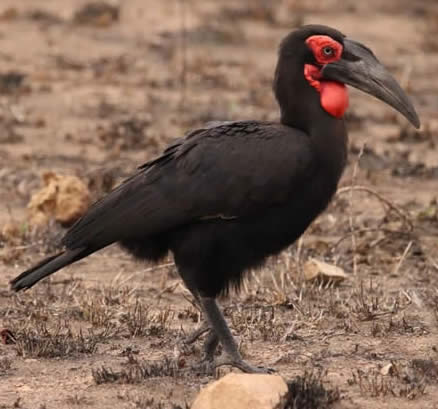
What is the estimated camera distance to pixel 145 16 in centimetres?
1692

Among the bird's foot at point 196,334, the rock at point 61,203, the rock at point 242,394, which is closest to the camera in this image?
the rock at point 242,394

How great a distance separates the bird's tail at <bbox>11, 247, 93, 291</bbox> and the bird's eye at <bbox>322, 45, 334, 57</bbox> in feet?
4.21

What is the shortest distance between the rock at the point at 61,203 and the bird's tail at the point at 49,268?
254 cm

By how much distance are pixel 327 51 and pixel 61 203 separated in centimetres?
316

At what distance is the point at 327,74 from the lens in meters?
4.95

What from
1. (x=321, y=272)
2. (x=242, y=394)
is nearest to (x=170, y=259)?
(x=321, y=272)

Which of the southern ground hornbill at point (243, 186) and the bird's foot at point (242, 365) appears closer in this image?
the southern ground hornbill at point (243, 186)

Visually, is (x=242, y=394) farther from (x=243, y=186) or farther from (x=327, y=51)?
(x=327, y=51)

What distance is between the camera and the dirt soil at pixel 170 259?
501 centimetres

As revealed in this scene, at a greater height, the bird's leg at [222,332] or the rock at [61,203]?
the bird's leg at [222,332]

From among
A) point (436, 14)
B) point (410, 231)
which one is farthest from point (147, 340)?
point (436, 14)

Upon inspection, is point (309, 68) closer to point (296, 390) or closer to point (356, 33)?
point (296, 390)

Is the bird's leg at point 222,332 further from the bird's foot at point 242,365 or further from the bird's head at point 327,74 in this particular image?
the bird's head at point 327,74

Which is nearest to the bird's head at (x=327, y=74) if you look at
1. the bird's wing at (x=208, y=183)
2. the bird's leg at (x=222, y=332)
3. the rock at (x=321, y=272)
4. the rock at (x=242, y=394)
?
the bird's wing at (x=208, y=183)
